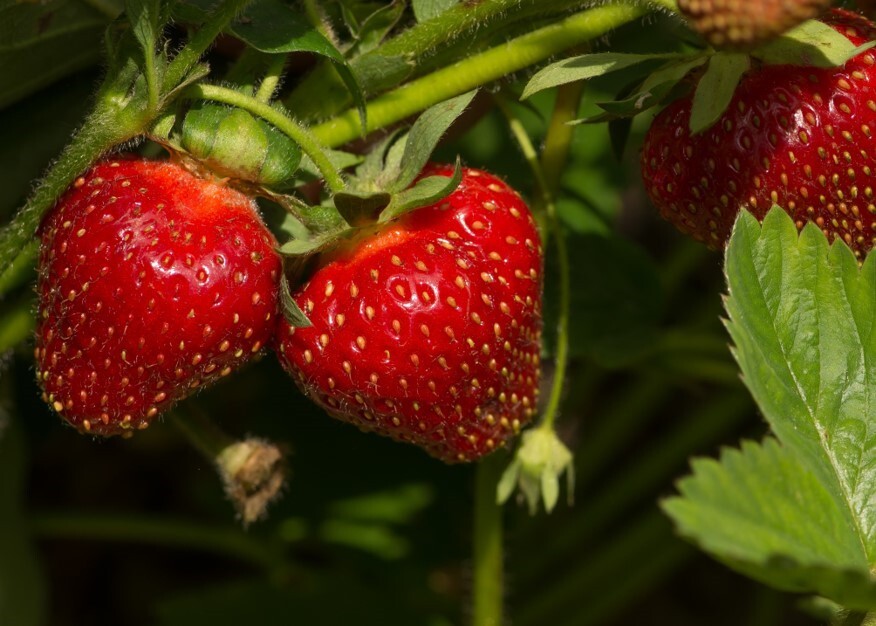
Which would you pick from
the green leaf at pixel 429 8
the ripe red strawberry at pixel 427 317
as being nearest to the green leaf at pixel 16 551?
the ripe red strawberry at pixel 427 317

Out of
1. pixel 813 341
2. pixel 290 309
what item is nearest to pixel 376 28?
pixel 290 309

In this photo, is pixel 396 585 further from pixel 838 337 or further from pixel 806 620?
pixel 838 337

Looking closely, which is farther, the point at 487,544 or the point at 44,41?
the point at 487,544

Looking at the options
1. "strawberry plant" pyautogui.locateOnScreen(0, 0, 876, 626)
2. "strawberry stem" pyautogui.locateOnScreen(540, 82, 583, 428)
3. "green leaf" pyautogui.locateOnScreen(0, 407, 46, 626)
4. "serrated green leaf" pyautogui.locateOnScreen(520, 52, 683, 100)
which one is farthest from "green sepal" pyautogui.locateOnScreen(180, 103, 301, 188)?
"green leaf" pyautogui.locateOnScreen(0, 407, 46, 626)

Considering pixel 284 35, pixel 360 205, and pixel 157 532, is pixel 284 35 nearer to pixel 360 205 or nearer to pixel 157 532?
pixel 360 205

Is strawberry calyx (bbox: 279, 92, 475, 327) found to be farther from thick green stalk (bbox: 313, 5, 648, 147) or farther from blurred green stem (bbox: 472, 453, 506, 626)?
blurred green stem (bbox: 472, 453, 506, 626)

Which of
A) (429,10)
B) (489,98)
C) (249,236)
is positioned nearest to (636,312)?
(489,98)

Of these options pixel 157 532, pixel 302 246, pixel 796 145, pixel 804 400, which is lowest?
pixel 157 532
